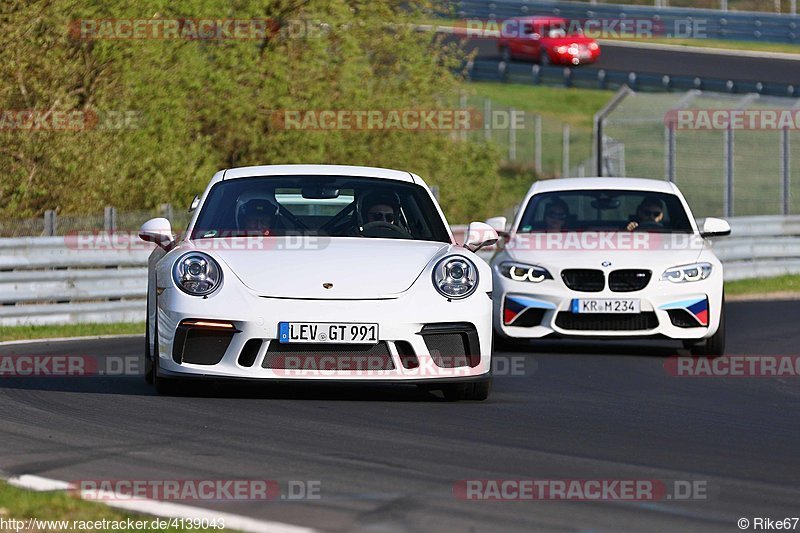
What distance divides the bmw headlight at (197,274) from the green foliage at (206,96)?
37.3 feet

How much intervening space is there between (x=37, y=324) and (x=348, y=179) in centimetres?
711

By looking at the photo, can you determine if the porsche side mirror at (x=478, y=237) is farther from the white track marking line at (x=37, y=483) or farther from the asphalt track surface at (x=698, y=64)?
the asphalt track surface at (x=698, y=64)

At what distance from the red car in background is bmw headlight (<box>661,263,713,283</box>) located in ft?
117

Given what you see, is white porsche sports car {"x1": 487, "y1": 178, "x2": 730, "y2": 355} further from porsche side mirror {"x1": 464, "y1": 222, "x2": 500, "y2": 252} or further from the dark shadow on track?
porsche side mirror {"x1": 464, "y1": 222, "x2": 500, "y2": 252}

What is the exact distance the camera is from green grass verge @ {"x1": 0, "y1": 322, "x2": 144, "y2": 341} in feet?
49.4

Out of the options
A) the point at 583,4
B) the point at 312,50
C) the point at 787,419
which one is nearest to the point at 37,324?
the point at 787,419

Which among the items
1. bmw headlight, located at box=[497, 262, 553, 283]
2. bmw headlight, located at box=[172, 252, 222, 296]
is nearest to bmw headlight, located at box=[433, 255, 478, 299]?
bmw headlight, located at box=[172, 252, 222, 296]

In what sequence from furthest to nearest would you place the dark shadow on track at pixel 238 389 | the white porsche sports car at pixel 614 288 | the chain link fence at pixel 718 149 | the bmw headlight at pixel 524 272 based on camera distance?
the chain link fence at pixel 718 149 → the bmw headlight at pixel 524 272 → the white porsche sports car at pixel 614 288 → the dark shadow on track at pixel 238 389

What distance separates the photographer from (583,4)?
51.6 meters

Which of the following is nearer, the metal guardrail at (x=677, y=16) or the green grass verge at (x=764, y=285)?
the green grass verge at (x=764, y=285)

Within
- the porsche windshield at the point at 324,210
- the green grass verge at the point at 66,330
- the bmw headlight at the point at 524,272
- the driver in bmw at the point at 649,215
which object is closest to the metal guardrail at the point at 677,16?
the green grass verge at the point at 66,330

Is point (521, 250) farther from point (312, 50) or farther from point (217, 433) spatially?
point (312, 50)

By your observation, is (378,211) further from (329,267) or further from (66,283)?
(66,283)

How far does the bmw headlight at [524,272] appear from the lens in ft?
42.1
